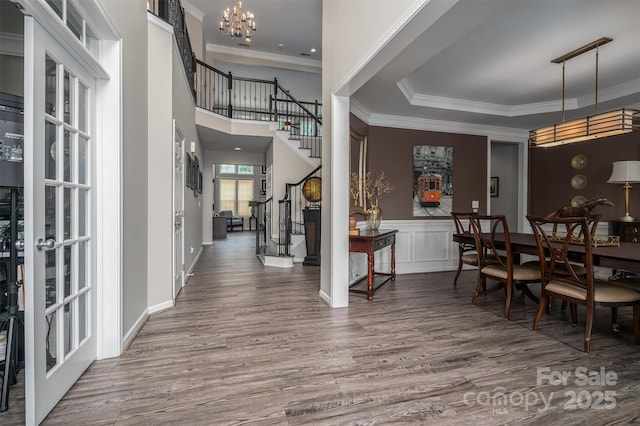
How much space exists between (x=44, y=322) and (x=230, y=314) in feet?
5.89

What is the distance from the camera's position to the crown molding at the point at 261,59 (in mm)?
8062

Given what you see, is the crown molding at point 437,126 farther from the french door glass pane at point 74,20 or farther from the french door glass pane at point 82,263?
the french door glass pane at point 82,263

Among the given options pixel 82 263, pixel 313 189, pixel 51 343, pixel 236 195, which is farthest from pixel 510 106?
pixel 236 195

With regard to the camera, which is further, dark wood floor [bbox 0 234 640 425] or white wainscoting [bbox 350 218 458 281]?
white wainscoting [bbox 350 218 458 281]

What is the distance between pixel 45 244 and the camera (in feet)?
5.32

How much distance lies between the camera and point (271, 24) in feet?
22.5

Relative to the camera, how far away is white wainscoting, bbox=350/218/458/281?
5.31 m

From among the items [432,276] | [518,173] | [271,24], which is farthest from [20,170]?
[518,173]

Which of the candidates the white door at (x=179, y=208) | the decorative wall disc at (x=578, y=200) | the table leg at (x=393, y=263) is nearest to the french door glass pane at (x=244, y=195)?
the white door at (x=179, y=208)

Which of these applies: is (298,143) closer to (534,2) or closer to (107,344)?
(534,2)

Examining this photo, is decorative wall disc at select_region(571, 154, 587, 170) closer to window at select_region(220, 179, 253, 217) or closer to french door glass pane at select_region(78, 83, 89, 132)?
french door glass pane at select_region(78, 83, 89, 132)

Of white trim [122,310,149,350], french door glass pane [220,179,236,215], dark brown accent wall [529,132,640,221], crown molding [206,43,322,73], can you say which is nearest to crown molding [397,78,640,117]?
dark brown accent wall [529,132,640,221]

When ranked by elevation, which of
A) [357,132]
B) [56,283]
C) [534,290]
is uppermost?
[357,132]

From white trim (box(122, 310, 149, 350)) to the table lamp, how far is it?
635 cm
